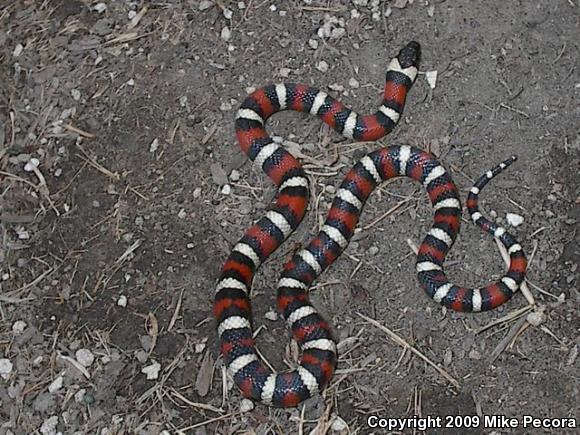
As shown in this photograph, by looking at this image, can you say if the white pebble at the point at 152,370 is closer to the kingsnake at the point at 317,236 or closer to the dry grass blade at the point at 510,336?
the kingsnake at the point at 317,236

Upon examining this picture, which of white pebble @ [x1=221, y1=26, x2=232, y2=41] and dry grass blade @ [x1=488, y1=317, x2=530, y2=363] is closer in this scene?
dry grass blade @ [x1=488, y1=317, x2=530, y2=363]

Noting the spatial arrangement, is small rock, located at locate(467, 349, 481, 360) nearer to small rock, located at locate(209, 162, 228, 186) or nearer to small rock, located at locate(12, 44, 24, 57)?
small rock, located at locate(209, 162, 228, 186)

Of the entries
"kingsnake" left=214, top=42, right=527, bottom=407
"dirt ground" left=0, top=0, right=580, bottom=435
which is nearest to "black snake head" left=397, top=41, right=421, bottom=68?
"kingsnake" left=214, top=42, right=527, bottom=407

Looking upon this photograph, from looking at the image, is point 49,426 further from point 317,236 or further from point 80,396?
point 317,236

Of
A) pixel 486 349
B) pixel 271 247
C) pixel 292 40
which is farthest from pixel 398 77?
pixel 486 349

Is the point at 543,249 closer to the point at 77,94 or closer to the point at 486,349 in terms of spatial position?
the point at 486,349

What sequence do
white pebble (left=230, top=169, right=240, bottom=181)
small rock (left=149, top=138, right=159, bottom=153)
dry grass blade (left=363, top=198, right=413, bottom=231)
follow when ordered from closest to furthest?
dry grass blade (left=363, top=198, right=413, bottom=231), white pebble (left=230, top=169, right=240, bottom=181), small rock (left=149, top=138, right=159, bottom=153)

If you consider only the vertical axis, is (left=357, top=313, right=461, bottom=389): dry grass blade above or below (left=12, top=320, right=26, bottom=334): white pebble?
below
